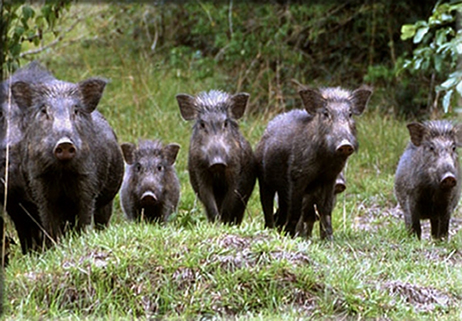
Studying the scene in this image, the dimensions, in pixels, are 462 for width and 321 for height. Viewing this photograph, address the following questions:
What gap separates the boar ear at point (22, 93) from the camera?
6945 millimetres

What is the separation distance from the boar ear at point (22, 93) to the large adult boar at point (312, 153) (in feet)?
8.16

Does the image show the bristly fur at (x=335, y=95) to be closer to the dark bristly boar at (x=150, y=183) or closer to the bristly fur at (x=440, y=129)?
the bristly fur at (x=440, y=129)

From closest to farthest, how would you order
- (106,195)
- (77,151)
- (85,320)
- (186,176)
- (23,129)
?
1. (85,320)
2. (77,151)
3. (23,129)
4. (106,195)
5. (186,176)

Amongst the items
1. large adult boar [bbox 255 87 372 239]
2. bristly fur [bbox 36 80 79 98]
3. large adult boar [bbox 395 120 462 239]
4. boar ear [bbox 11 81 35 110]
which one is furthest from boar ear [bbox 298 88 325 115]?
boar ear [bbox 11 81 35 110]

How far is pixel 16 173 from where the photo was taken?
7.23 m

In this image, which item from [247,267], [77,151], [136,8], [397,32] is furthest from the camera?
[136,8]

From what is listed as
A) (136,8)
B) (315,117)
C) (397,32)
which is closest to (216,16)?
(136,8)

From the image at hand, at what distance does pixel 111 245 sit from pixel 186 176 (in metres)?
5.31

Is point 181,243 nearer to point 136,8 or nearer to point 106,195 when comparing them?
point 106,195

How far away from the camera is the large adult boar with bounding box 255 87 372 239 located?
7883 millimetres

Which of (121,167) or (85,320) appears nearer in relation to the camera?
(85,320)

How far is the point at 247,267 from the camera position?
19.2 ft

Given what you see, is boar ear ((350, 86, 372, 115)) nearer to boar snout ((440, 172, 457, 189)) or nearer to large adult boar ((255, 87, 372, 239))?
large adult boar ((255, 87, 372, 239))

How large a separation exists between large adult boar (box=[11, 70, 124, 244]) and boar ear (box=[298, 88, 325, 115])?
1949mm
